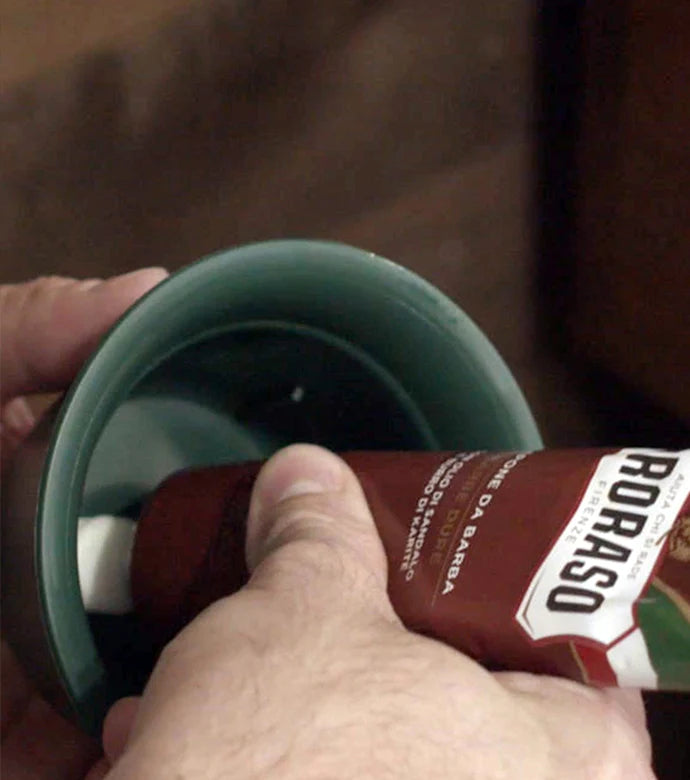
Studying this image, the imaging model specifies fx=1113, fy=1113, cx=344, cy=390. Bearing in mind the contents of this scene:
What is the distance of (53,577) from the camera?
1.45 ft

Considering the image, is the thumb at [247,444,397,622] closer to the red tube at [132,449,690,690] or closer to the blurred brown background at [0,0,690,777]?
the red tube at [132,449,690,690]

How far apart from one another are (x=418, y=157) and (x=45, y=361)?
39cm

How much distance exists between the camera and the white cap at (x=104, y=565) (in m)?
0.54

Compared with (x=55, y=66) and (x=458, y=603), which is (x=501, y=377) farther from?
(x=55, y=66)

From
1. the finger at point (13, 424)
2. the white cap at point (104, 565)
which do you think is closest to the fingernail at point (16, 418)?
the finger at point (13, 424)

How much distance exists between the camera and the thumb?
393mm

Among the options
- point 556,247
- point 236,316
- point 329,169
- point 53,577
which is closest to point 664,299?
point 556,247

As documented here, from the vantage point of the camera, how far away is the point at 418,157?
0.88 m

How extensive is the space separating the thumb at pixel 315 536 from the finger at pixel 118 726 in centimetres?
7

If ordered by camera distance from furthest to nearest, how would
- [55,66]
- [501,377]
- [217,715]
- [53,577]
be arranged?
[55,66]
[501,377]
[53,577]
[217,715]

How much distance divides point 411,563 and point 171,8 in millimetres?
530

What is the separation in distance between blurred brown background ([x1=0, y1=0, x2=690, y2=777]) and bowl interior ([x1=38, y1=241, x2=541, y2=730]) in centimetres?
22

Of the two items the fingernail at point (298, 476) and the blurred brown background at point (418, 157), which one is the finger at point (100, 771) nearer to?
the fingernail at point (298, 476)

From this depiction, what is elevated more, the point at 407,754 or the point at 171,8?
the point at 171,8
